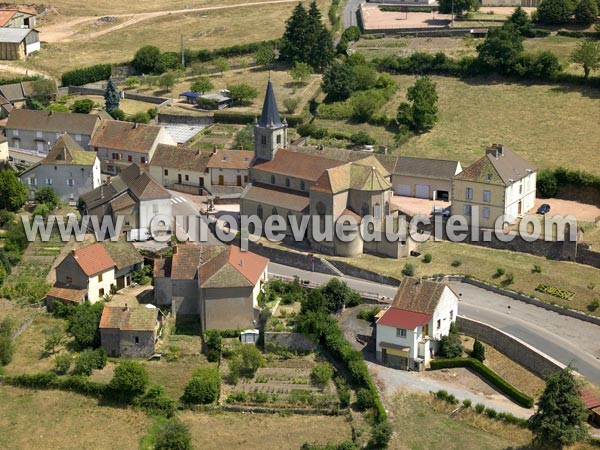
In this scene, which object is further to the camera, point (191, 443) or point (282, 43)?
point (282, 43)

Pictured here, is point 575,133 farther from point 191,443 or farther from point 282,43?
point 191,443

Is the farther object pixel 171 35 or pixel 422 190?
pixel 171 35

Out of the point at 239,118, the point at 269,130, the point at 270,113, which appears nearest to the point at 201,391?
the point at 269,130

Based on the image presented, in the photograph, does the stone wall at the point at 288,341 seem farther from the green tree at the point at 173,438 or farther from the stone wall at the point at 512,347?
the green tree at the point at 173,438

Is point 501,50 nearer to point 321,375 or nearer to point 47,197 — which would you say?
point 47,197

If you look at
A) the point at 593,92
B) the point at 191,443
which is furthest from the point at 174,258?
the point at 593,92
